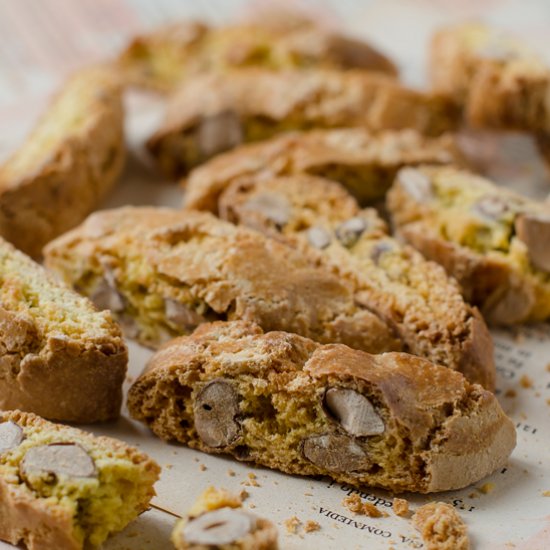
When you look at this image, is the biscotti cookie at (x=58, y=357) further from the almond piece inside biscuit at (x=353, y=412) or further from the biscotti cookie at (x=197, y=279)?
the almond piece inside biscuit at (x=353, y=412)

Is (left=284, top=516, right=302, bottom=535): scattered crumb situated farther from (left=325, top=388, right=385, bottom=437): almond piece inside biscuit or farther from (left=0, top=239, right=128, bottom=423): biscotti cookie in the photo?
(left=0, top=239, right=128, bottom=423): biscotti cookie

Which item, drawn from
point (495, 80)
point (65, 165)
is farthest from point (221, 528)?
point (495, 80)

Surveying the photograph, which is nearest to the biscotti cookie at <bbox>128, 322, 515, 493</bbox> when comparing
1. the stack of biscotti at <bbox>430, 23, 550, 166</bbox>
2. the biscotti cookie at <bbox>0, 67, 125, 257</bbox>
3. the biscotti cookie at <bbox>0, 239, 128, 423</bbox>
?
the biscotti cookie at <bbox>0, 239, 128, 423</bbox>

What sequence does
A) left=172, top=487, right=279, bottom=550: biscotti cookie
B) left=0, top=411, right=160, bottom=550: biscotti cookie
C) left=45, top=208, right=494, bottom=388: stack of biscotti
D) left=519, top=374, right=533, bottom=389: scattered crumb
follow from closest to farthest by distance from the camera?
left=172, top=487, right=279, bottom=550: biscotti cookie, left=0, top=411, right=160, bottom=550: biscotti cookie, left=45, top=208, right=494, bottom=388: stack of biscotti, left=519, top=374, right=533, bottom=389: scattered crumb

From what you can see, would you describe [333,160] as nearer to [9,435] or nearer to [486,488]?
[486,488]

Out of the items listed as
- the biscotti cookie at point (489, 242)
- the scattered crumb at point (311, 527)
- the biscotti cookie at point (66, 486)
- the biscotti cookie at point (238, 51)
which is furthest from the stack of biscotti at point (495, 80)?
the biscotti cookie at point (66, 486)

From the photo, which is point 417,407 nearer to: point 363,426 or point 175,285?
point 363,426
